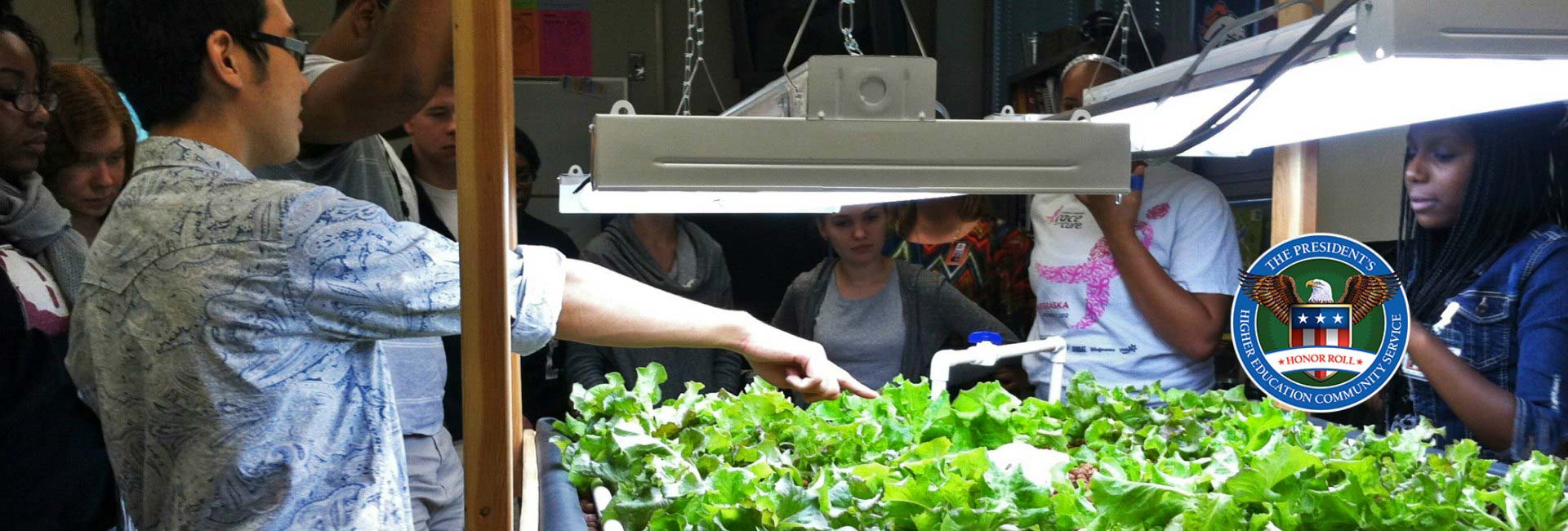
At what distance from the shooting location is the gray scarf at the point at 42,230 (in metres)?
2.09

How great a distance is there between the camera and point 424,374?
203 centimetres

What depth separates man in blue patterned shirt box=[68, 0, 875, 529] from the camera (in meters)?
1.26

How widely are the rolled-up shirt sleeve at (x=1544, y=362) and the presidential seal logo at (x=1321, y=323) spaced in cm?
21

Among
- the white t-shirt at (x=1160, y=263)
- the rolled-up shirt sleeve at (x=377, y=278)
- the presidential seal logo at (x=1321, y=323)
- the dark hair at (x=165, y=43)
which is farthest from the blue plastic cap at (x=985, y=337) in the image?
the dark hair at (x=165, y=43)

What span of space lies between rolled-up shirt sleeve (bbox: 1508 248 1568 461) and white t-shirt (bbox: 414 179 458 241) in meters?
2.05

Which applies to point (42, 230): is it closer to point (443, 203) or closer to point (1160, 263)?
point (443, 203)

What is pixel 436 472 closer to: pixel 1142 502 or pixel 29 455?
pixel 29 455

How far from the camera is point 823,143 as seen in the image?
4.20ft

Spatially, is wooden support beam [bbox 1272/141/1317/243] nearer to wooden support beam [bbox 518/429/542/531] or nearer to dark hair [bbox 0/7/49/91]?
wooden support beam [bbox 518/429/542/531]

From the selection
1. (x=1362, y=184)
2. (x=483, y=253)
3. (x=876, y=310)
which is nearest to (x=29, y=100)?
(x=483, y=253)

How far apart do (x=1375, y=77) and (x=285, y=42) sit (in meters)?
1.25

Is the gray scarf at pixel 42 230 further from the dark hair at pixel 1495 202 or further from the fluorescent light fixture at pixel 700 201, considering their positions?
the dark hair at pixel 1495 202

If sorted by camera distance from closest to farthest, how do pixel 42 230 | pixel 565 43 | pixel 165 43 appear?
pixel 165 43 < pixel 42 230 < pixel 565 43

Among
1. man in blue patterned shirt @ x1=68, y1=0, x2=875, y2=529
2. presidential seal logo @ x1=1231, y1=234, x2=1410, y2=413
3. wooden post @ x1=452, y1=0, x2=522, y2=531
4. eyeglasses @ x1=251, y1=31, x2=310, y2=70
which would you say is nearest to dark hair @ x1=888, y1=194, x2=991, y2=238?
presidential seal logo @ x1=1231, y1=234, x2=1410, y2=413
